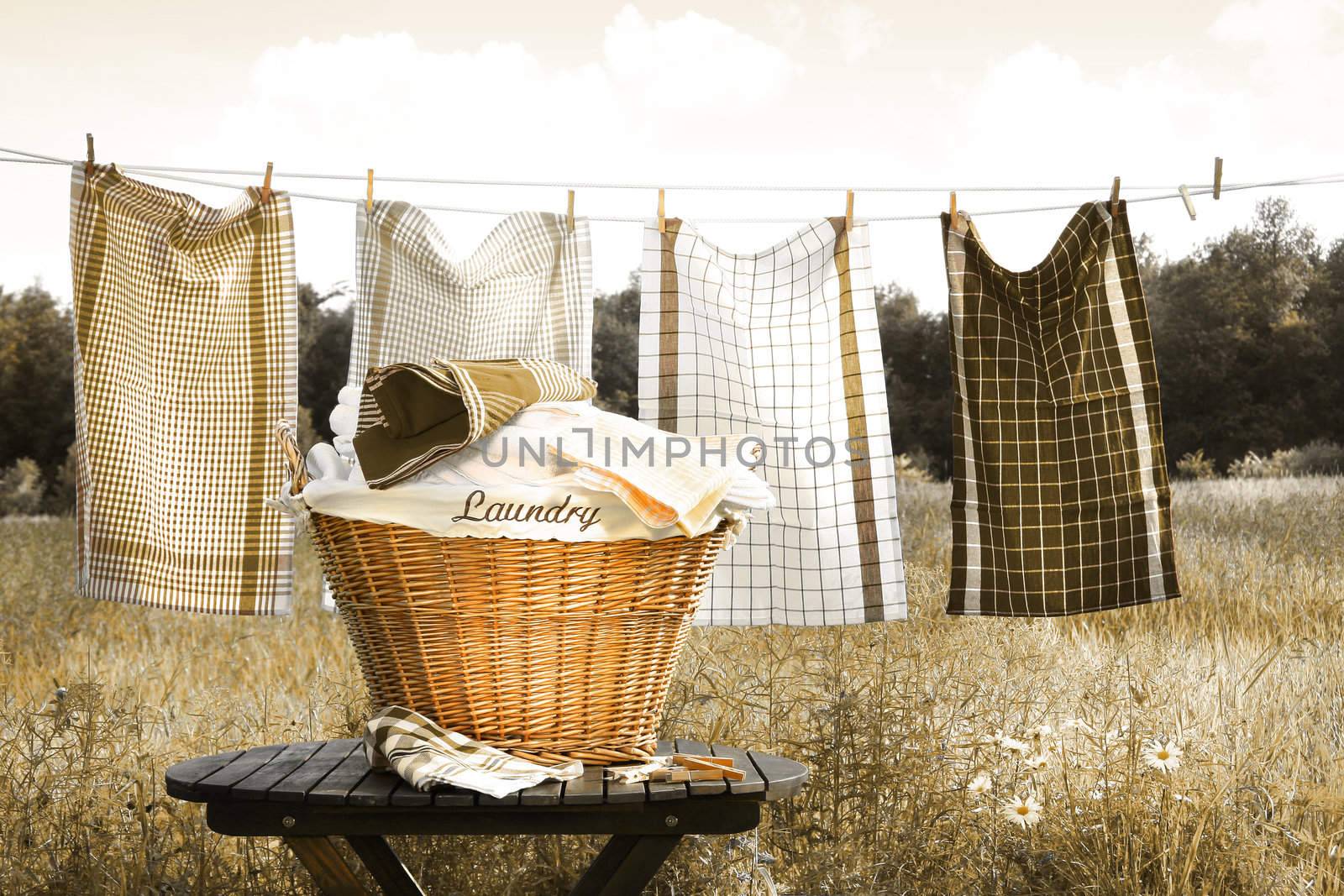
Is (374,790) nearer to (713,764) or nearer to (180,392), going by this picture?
(713,764)

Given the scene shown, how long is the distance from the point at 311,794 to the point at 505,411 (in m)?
0.58

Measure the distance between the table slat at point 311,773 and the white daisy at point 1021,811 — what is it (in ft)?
4.65

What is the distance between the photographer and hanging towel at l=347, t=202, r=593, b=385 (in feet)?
8.96

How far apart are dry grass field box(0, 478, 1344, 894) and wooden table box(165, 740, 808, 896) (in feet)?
2.15

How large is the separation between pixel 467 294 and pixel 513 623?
149 cm

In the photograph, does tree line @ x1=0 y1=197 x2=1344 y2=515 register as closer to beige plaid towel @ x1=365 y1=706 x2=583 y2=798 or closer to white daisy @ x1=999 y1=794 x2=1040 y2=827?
white daisy @ x1=999 y1=794 x2=1040 y2=827

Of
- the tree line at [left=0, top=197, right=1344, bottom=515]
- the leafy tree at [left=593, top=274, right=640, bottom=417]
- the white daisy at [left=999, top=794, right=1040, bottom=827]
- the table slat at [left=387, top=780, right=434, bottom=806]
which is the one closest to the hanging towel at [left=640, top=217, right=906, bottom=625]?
the white daisy at [left=999, top=794, right=1040, bottom=827]

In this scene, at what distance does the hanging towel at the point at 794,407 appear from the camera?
2594mm

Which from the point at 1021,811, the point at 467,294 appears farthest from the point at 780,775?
the point at 467,294

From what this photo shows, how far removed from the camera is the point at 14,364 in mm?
13219

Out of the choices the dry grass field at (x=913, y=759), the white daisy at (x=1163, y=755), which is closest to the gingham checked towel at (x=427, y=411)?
the dry grass field at (x=913, y=759)

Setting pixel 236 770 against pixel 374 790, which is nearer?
pixel 374 790

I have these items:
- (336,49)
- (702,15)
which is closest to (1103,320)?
(702,15)

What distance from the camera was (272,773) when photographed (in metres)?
1.59
